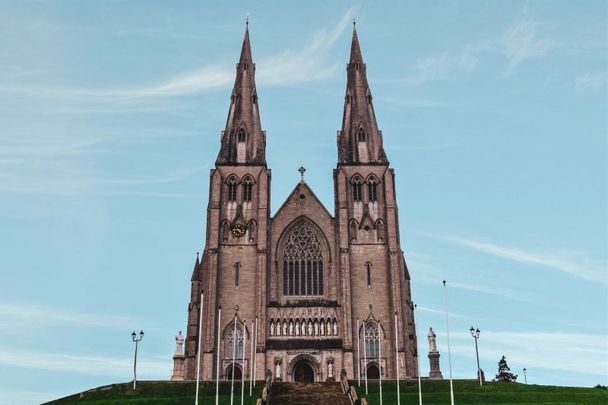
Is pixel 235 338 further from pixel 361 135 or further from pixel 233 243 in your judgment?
pixel 361 135

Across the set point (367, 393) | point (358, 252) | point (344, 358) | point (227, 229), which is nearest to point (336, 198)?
point (358, 252)

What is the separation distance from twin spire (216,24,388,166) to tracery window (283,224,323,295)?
815 centimetres

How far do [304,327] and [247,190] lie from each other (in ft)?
48.0

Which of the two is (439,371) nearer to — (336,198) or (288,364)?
(288,364)

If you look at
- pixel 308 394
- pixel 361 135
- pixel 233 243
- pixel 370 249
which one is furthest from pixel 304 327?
pixel 361 135

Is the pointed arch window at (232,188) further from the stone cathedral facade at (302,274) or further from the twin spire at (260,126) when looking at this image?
the twin spire at (260,126)

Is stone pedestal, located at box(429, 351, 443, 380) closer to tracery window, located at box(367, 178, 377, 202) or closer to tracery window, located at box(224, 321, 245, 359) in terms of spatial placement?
tracery window, located at box(367, 178, 377, 202)

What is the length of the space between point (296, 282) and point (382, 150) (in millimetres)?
16167

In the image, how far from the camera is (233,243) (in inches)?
2675

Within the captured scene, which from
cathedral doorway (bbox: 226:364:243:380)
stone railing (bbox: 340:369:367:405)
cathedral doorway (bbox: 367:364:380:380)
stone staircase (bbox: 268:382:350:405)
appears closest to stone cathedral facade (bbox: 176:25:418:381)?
cathedral doorway (bbox: 367:364:380:380)

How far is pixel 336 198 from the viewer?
6994 cm

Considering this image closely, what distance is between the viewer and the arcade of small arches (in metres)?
64.8

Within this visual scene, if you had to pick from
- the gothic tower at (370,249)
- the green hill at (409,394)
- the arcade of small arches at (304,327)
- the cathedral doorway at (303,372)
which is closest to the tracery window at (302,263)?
the gothic tower at (370,249)

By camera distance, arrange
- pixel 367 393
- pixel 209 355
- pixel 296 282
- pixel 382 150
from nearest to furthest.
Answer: pixel 367 393 → pixel 209 355 → pixel 296 282 → pixel 382 150
